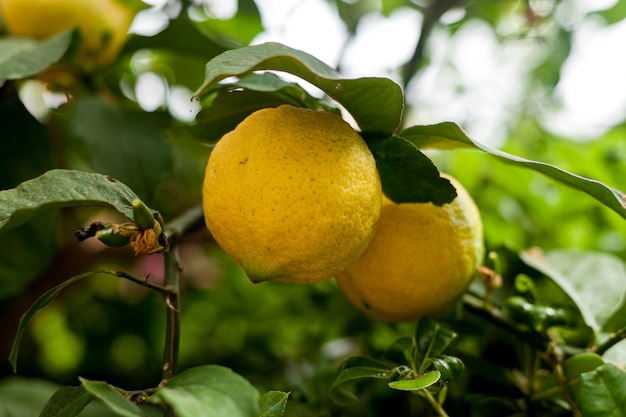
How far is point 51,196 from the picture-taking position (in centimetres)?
41

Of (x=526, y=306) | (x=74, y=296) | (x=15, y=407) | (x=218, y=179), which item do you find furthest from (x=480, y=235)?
(x=74, y=296)

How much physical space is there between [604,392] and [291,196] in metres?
0.32

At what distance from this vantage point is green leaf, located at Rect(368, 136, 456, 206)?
50 cm

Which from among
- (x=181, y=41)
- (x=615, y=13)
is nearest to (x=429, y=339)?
(x=181, y=41)

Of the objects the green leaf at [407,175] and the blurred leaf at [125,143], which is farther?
the blurred leaf at [125,143]

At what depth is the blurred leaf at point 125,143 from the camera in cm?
72

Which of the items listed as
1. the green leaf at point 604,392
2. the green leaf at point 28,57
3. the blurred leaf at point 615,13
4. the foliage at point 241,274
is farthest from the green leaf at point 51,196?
the blurred leaf at point 615,13

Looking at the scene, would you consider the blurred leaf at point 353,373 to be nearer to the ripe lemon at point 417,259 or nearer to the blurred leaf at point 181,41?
the ripe lemon at point 417,259

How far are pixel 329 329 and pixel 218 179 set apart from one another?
65cm

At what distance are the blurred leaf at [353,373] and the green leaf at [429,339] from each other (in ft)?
0.11

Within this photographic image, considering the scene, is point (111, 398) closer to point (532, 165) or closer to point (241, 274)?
point (532, 165)

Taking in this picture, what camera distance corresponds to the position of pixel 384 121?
1.64ft

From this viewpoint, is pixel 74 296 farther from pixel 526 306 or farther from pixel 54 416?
pixel 526 306

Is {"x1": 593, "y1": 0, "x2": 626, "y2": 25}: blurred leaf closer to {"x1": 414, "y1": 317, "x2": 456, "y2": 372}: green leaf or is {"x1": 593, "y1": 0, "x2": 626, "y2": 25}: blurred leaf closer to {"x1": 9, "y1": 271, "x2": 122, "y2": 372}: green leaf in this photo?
{"x1": 414, "y1": 317, "x2": 456, "y2": 372}: green leaf
